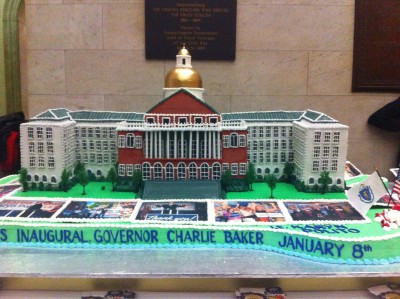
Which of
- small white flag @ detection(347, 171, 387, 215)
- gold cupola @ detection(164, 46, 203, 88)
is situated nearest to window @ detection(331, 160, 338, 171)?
small white flag @ detection(347, 171, 387, 215)

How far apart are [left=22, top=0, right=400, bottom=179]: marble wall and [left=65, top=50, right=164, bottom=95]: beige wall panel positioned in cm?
3

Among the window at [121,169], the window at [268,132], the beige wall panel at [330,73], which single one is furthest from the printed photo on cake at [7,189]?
the beige wall panel at [330,73]

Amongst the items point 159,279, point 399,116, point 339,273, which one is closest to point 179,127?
point 159,279

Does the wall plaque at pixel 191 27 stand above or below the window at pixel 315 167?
above

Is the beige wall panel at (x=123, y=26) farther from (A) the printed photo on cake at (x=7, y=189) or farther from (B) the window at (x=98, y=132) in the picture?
(A) the printed photo on cake at (x=7, y=189)

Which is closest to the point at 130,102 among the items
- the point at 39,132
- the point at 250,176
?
the point at 39,132

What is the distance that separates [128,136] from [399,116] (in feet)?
25.2

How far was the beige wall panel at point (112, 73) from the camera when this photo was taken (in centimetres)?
1073

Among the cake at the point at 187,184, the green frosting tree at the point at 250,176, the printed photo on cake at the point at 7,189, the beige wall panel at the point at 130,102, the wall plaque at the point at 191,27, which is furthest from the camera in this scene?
the beige wall panel at the point at 130,102

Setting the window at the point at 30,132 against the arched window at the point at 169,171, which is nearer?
the window at the point at 30,132

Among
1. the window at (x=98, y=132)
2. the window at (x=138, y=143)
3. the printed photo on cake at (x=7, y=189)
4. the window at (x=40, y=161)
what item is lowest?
the printed photo on cake at (x=7, y=189)

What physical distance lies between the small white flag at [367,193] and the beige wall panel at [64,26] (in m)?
7.77

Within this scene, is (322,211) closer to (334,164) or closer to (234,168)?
(334,164)

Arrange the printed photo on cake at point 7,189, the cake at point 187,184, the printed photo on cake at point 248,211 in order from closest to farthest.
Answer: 1. the cake at point 187,184
2. the printed photo on cake at point 248,211
3. the printed photo on cake at point 7,189
